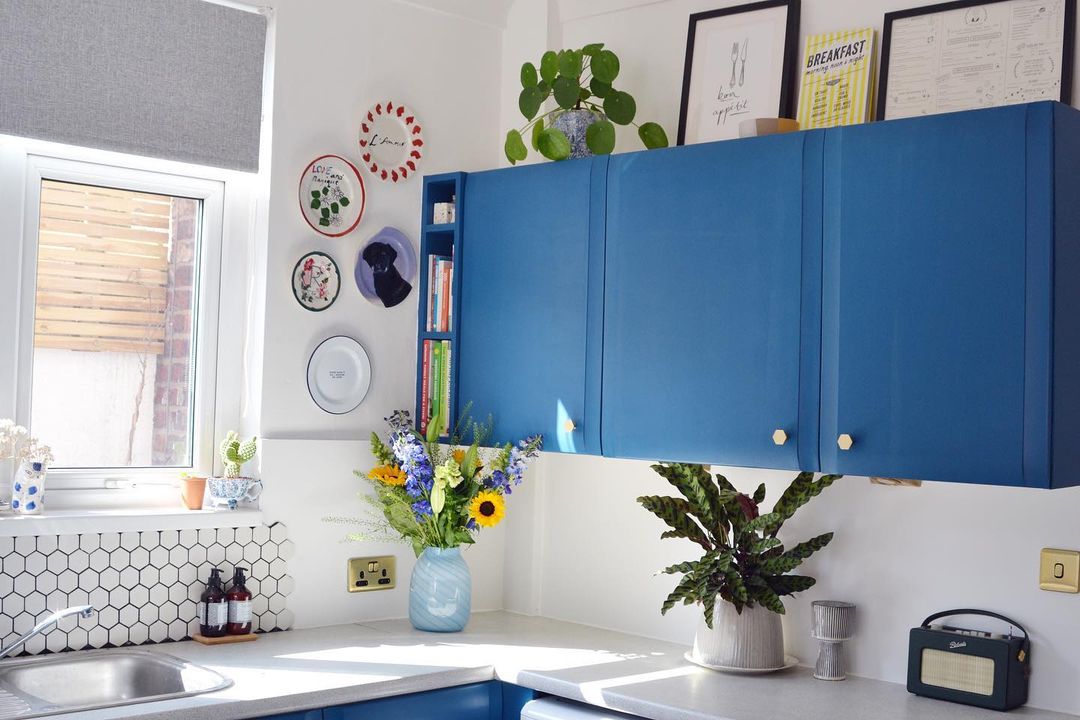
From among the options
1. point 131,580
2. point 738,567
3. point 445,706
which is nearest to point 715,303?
point 738,567

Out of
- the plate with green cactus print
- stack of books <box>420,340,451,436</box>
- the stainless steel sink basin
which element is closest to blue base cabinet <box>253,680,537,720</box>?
the stainless steel sink basin

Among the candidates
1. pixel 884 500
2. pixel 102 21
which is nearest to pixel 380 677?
pixel 884 500

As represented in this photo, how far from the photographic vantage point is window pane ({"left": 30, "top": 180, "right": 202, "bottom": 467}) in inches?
110

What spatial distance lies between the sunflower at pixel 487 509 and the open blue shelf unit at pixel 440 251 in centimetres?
24

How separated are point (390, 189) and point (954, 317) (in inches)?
66.0

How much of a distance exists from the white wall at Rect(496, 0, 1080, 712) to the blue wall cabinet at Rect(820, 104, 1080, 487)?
1.11ft

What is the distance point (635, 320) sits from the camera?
8.79ft

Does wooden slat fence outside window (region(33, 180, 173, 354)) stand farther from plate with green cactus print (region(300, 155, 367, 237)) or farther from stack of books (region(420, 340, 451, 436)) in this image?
stack of books (region(420, 340, 451, 436))

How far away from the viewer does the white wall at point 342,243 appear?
9.96ft

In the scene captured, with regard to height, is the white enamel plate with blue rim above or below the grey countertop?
above

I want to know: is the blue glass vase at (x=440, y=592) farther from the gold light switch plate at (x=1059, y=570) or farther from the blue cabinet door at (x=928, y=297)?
the gold light switch plate at (x=1059, y=570)

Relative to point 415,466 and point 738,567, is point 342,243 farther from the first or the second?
point 738,567

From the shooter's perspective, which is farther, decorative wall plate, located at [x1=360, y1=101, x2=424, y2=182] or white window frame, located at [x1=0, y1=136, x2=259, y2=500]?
decorative wall plate, located at [x1=360, y1=101, x2=424, y2=182]

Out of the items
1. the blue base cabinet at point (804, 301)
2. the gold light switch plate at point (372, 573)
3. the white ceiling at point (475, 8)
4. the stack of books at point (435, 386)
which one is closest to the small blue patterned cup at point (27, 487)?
the gold light switch plate at point (372, 573)
